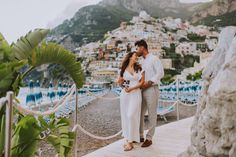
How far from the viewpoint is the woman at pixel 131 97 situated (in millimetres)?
3042

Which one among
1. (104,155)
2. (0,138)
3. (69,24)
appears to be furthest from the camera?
(69,24)

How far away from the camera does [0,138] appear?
180 cm

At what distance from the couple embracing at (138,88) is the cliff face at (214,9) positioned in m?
13.9

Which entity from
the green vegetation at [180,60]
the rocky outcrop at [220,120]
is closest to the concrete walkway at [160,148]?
the rocky outcrop at [220,120]

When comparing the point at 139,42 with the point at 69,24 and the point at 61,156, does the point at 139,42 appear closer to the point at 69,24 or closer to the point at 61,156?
the point at 61,156

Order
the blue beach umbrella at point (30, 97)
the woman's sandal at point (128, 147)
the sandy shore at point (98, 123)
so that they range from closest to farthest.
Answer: the woman's sandal at point (128, 147)
the blue beach umbrella at point (30, 97)
the sandy shore at point (98, 123)

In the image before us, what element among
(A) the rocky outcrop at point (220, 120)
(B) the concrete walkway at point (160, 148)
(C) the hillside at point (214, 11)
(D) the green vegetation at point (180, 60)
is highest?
(C) the hillside at point (214, 11)

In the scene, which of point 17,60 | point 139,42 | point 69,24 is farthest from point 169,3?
point 17,60

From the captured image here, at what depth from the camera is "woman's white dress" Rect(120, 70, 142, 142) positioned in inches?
120

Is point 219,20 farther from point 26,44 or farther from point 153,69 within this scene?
point 26,44

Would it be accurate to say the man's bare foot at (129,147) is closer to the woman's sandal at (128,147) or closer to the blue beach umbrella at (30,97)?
the woman's sandal at (128,147)

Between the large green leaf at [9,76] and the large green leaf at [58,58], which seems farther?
the large green leaf at [58,58]

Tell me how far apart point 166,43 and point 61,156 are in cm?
1546

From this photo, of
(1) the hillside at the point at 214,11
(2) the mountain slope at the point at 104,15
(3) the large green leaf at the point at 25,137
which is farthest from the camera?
(2) the mountain slope at the point at 104,15
